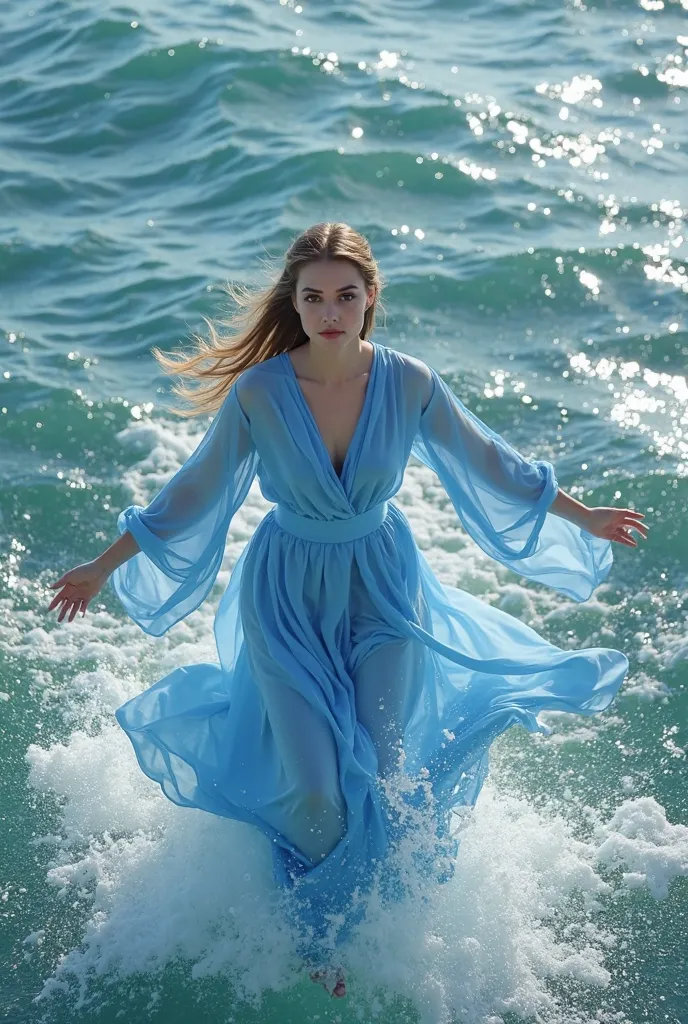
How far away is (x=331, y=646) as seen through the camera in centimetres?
462

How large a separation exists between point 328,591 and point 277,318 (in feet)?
3.09

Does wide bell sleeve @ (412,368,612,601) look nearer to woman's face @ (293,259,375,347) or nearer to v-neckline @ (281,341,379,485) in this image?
v-neckline @ (281,341,379,485)

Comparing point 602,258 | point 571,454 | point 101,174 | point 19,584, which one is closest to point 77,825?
point 19,584

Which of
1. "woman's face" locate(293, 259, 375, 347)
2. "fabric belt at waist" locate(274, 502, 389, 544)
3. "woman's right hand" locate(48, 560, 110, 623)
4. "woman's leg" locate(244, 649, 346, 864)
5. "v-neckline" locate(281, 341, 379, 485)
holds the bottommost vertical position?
"woman's leg" locate(244, 649, 346, 864)

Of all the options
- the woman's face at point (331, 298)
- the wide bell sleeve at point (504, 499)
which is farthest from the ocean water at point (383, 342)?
the woman's face at point (331, 298)

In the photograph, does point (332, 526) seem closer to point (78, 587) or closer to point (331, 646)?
point (331, 646)

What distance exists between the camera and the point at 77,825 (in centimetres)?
526

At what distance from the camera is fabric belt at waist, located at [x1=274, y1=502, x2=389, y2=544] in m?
4.61

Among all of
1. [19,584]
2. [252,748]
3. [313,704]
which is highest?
[313,704]

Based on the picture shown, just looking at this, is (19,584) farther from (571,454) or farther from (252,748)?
Result: (571,454)

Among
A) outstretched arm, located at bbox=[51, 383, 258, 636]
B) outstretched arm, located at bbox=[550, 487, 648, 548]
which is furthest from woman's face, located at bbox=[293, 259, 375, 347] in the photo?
outstretched arm, located at bbox=[550, 487, 648, 548]

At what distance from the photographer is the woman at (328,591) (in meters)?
4.47

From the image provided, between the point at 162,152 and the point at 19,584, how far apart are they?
566 centimetres

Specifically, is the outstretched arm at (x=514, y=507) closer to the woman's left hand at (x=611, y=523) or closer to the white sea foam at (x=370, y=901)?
the woman's left hand at (x=611, y=523)
